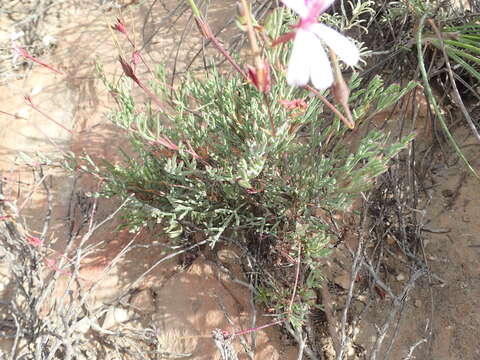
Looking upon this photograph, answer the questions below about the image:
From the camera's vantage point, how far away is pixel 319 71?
0.93 m

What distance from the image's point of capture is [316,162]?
1.75 meters

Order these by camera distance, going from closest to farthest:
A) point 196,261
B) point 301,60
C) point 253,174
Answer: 1. point 301,60
2. point 253,174
3. point 196,261

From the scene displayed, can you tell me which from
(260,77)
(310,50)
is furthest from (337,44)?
(260,77)

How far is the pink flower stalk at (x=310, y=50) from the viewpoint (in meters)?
0.91

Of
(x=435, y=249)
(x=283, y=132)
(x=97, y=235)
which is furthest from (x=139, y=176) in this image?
(x=435, y=249)

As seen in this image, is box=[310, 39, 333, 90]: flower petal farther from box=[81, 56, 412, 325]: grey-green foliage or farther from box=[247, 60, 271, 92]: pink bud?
box=[81, 56, 412, 325]: grey-green foliage

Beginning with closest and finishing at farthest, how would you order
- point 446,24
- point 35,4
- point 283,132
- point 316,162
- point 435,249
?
1. point 283,132
2. point 316,162
3. point 435,249
4. point 446,24
5. point 35,4

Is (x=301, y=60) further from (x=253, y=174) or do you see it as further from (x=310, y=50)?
(x=253, y=174)

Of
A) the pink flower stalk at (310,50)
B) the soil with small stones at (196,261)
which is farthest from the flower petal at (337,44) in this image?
the soil with small stones at (196,261)

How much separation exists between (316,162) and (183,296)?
89 cm

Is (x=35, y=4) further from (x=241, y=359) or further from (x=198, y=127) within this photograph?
(x=241, y=359)

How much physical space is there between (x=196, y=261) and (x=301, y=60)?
1.38m

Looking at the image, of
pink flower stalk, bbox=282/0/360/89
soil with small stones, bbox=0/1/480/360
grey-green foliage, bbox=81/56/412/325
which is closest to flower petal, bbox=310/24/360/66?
pink flower stalk, bbox=282/0/360/89

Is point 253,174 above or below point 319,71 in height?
below
